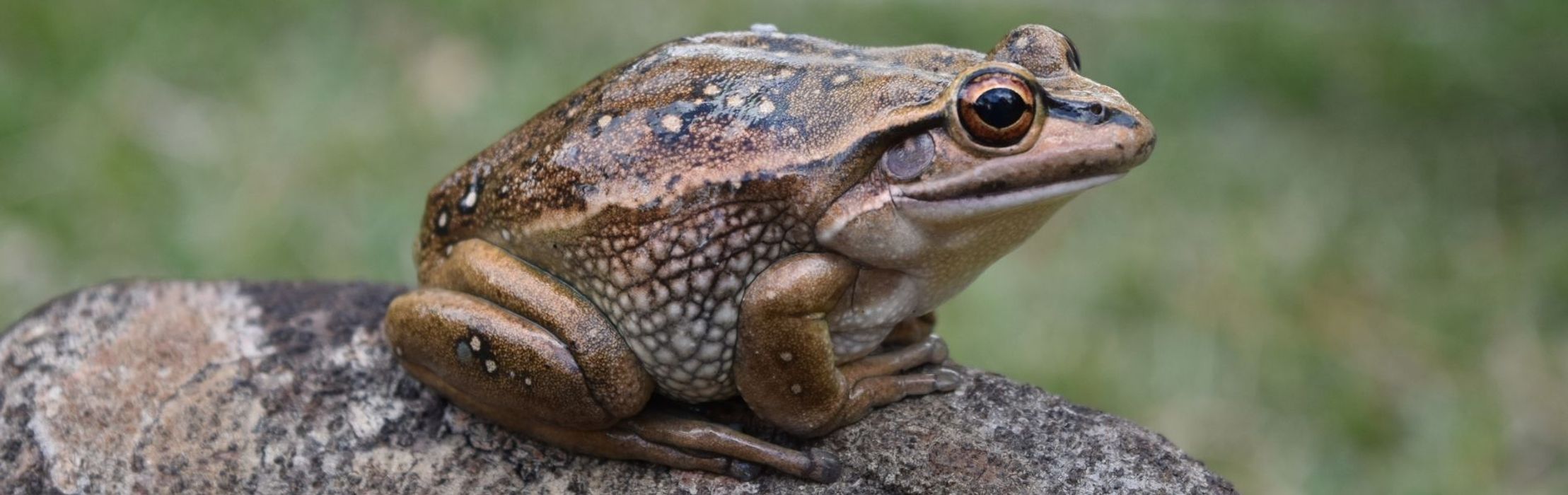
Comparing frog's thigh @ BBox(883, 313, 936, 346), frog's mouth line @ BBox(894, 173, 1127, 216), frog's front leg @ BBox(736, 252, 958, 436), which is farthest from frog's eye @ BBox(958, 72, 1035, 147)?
frog's thigh @ BBox(883, 313, 936, 346)

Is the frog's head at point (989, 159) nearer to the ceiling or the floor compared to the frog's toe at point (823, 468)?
nearer to the ceiling

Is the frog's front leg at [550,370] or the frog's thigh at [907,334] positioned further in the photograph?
the frog's thigh at [907,334]

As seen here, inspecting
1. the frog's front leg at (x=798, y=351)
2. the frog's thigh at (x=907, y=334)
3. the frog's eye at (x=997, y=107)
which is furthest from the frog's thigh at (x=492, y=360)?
the frog's eye at (x=997, y=107)

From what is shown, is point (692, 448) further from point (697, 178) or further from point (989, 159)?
point (989, 159)

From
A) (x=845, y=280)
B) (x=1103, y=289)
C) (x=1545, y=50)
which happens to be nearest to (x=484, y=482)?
A: (x=845, y=280)

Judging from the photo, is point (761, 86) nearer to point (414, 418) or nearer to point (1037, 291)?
point (414, 418)

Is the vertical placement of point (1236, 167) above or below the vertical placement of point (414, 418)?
above

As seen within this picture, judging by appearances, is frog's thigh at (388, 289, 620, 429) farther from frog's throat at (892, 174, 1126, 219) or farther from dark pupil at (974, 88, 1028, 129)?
dark pupil at (974, 88, 1028, 129)

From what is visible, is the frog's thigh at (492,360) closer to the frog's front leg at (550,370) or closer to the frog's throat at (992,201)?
the frog's front leg at (550,370)

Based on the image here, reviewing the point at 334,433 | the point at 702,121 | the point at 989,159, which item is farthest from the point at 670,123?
the point at 334,433
